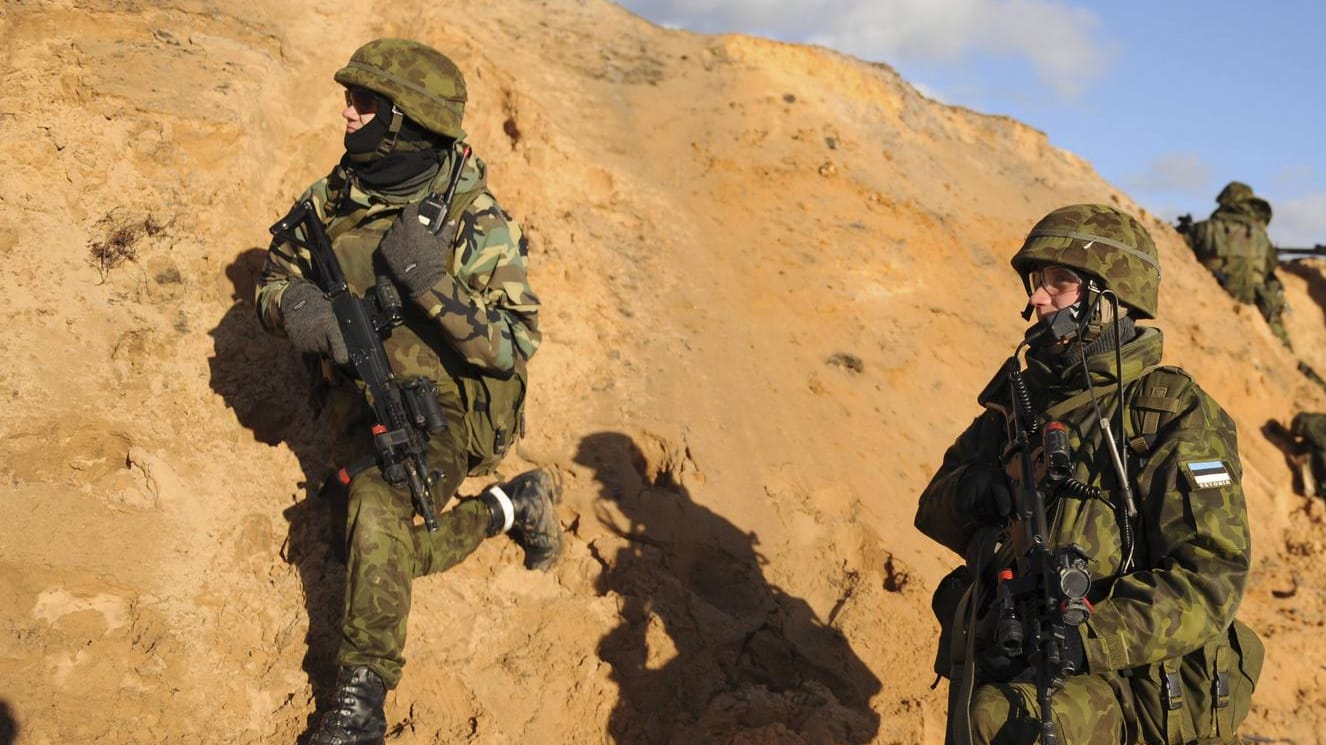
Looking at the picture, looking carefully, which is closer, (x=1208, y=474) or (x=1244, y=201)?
(x=1208, y=474)

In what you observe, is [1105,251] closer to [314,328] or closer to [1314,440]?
[314,328]

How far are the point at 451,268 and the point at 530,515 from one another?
115cm

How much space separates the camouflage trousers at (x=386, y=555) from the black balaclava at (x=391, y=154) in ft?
3.08

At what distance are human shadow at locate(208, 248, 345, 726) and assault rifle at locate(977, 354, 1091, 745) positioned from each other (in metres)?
2.44

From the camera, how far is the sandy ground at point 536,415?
4031 millimetres

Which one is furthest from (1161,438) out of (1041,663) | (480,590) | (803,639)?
(480,590)

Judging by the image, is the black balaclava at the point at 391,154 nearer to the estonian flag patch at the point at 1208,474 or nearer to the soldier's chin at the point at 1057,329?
the soldier's chin at the point at 1057,329

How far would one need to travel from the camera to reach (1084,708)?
3.02m

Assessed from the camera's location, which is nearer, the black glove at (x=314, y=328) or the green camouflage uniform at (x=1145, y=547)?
the green camouflage uniform at (x=1145, y=547)

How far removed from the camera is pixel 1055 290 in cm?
342

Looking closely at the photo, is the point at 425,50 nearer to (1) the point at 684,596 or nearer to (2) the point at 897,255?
(1) the point at 684,596

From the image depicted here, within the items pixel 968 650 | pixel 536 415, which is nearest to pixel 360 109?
pixel 536 415

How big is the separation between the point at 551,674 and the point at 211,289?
2.47m

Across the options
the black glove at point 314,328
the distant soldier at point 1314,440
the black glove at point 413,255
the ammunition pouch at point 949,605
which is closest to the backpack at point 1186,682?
the ammunition pouch at point 949,605
